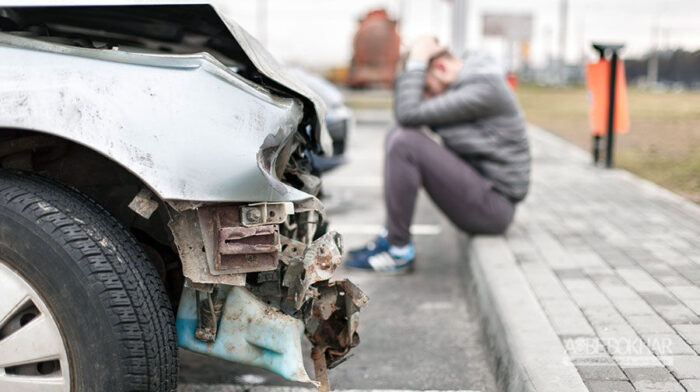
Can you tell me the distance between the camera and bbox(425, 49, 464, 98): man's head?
4.57 m

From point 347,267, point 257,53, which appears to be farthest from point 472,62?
point 257,53

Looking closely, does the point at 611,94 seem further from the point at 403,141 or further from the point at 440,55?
the point at 403,141

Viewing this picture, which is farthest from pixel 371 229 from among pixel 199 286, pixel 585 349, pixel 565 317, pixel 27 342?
pixel 27 342

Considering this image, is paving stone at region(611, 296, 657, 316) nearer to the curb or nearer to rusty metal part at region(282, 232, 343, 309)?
the curb

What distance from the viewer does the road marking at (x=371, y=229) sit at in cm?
577

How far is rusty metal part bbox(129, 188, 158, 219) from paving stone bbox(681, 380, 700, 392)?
1626 millimetres

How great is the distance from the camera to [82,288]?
1.97 m

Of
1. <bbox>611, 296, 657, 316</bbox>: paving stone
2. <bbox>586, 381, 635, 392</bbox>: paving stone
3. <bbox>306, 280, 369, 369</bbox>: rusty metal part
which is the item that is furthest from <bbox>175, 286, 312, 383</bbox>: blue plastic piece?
<bbox>611, 296, 657, 316</bbox>: paving stone

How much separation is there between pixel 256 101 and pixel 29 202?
0.65 meters

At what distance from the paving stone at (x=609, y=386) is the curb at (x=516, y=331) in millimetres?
33

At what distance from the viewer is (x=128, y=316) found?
6.55 ft

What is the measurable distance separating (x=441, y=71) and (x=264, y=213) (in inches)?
107

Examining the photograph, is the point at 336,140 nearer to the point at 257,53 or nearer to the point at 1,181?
the point at 257,53

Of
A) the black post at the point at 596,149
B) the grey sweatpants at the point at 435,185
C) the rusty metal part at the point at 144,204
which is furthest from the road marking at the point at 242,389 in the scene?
the black post at the point at 596,149
